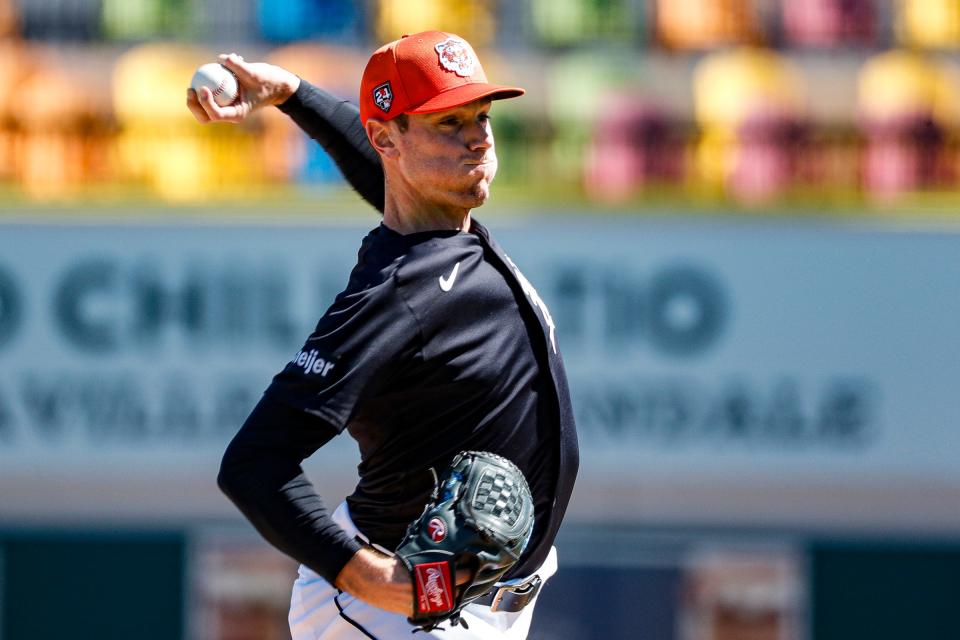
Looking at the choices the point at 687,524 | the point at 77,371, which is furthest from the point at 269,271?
the point at 687,524

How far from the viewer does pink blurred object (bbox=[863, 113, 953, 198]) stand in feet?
31.2

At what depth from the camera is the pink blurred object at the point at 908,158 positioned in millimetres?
9508

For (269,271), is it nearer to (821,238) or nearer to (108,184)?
(108,184)

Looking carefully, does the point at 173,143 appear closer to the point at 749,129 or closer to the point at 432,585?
the point at 749,129

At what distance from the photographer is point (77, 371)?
28.0ft

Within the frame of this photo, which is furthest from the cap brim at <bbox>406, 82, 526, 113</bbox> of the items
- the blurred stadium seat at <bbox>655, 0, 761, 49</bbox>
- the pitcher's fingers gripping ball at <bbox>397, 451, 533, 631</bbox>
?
the blurred stadium seat at <bbox>655, 0, 761, 49</bbox>

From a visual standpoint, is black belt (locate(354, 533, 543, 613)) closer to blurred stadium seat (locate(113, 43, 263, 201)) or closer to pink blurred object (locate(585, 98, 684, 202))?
blurred stadium seat (locate(113, 43, 263, 201))

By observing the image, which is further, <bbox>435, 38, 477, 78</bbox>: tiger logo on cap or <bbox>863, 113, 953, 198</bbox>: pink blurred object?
<bbox>863, 113, 953, 198</bbox>: pink blurred object

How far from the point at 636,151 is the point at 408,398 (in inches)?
269

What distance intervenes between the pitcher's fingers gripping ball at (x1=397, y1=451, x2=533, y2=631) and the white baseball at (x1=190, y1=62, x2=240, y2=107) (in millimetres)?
923

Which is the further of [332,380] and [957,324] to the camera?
[957,324]

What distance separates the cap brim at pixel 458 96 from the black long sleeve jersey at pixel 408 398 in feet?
0.78

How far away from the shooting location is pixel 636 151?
9.58 meters

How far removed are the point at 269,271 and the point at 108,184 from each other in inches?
50.9
